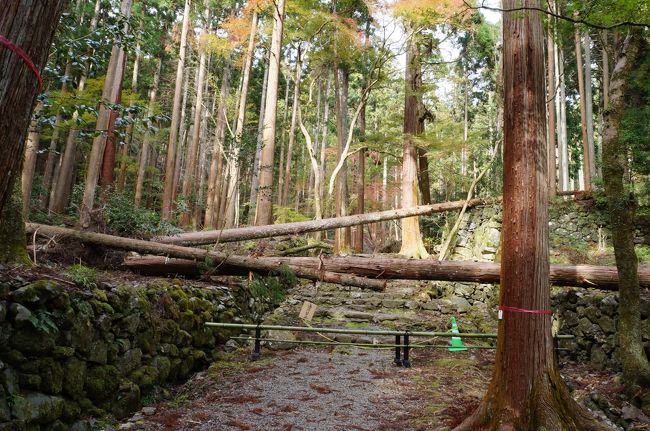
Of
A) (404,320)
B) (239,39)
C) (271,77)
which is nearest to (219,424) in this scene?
(404,320)

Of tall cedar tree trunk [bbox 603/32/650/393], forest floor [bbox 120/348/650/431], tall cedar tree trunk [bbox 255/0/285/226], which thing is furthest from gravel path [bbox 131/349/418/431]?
tall cedar tree trunk [bbox 255/0/285/226]

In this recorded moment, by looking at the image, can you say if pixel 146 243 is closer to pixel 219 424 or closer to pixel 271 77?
pixel 219 424

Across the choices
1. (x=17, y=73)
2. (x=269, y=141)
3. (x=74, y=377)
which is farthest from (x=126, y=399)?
(x=269, y=141)

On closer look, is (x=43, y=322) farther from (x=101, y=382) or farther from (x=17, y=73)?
(x=17, y=73)

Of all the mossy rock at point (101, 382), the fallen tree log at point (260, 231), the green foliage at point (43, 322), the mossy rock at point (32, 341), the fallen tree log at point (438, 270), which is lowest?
the mossy rock at point (101, 382)

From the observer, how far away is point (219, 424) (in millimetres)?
3924

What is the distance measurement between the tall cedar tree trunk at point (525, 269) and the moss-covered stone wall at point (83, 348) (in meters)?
3.16

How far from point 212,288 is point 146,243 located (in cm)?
133

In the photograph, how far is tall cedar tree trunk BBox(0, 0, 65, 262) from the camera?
4.63ft

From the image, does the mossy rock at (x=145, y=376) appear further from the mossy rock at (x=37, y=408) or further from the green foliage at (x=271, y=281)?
the green foliage at (x=271, y=281)

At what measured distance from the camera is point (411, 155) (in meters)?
13.4

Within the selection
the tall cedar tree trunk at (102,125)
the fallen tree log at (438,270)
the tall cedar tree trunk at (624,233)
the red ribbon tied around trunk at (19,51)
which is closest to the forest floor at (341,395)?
the tall cedar tree trunk at (624,233)

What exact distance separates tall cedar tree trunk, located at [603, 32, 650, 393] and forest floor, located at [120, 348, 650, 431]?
0.46 metres

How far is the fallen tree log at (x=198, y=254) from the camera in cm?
591
